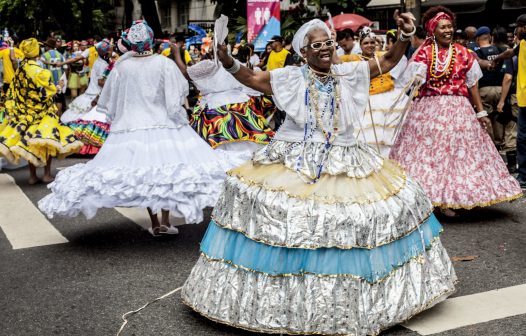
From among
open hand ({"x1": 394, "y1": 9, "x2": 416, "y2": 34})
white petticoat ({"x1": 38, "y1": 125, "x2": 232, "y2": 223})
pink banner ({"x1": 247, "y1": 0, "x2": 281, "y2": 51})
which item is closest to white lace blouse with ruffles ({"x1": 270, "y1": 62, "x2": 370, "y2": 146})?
open hand ({"x1": 394, "y1": 9, "x2": 416, "y2": 34})

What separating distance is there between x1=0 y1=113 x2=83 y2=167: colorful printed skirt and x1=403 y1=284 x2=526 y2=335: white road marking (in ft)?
21.6

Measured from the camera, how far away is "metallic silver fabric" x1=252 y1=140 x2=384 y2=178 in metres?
4.24

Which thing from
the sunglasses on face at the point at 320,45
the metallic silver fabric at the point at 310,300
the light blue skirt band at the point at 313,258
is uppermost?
the sunglasses on face at the point at 320,45

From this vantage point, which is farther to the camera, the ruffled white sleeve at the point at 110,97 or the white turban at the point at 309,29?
the ruffled white sleeve at the point at 110,97

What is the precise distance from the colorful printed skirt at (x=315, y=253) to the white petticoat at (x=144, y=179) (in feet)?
5.54

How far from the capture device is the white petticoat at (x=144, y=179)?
5977mm

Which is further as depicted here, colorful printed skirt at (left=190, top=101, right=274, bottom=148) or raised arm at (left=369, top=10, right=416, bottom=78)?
colorful printed skirt at (left=190, top=101, right=274, bottom=148)

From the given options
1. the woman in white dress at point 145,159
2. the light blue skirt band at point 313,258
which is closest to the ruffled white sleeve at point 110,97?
the woman in white dress at point 145,159

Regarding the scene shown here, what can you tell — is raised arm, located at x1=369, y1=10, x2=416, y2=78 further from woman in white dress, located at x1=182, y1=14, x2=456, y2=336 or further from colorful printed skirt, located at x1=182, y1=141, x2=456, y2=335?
colorful printed skirt, located at x1=182, y1=141, x2=456, y2=335

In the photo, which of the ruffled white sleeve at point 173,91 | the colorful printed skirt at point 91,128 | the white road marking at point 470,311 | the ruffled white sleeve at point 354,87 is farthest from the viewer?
the colorful printed skirt at point 91,128

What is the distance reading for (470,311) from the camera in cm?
452

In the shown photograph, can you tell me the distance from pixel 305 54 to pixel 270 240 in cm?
130

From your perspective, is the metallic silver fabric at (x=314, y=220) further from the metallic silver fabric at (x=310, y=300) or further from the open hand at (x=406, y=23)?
the open hand at (x=406, y=23)

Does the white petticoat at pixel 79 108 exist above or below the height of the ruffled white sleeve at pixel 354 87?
below
